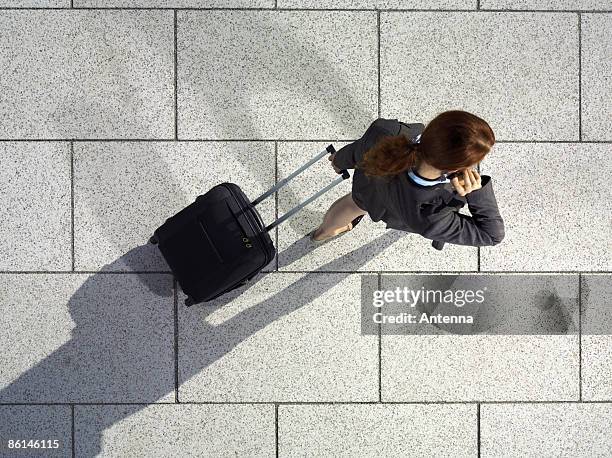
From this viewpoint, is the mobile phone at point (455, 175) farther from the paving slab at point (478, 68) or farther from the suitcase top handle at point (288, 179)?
the paving slab at point (478, 68)

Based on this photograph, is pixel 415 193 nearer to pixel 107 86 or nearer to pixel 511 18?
pixel 511 18

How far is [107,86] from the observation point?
176 inches

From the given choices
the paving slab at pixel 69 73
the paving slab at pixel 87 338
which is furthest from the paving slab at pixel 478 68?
the paving slab at pixel 87 338

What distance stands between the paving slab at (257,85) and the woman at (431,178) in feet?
3.07

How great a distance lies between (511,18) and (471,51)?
0.40 m

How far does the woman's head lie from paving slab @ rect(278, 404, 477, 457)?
2434 millimetres

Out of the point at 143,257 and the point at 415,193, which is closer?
the point at 415,193

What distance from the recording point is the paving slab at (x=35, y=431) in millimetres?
4484

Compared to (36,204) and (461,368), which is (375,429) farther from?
(36,204)

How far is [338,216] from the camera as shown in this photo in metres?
4.04

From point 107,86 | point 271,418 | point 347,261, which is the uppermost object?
point 107,86

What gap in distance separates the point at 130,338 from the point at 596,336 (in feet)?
11.5

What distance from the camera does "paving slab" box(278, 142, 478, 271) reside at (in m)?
4.48

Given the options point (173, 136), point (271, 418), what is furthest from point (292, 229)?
point (271, 418)
